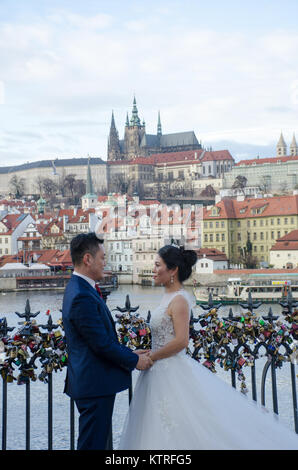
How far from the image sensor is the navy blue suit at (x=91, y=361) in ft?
8.04

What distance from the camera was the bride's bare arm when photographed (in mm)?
2584

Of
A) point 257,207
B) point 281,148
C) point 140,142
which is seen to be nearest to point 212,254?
point 257,207

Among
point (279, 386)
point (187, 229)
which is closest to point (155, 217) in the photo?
point (187, 229)

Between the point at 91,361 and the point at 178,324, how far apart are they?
1.13 ft

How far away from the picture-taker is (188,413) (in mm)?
2537

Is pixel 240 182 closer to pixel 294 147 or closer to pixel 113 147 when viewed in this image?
pixel 294 147

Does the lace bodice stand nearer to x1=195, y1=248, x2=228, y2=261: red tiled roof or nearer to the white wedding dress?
the white wedding dress

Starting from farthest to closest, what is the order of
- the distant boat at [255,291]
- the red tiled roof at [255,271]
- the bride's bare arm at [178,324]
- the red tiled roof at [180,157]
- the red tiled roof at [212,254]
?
the red tiled roof at [180,157] < the red tiled roof at [212,254] < the red tiled roof at [255,271] < the distant boat at [255,291] < the bride's bare arm at [178,324]

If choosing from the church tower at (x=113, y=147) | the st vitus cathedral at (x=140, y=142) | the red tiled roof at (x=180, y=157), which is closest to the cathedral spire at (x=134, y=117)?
the st vitus cathedral at (x=140, y=142)

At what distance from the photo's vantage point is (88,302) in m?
2.46

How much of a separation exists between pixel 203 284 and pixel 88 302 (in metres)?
31.8

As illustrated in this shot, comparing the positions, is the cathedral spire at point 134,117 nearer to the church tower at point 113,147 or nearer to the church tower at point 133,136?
the church tower at point 133,136

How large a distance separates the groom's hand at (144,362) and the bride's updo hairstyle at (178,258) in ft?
1.02

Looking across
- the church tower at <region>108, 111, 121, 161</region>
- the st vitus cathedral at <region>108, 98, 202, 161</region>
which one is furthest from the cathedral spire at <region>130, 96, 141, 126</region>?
the church tower at <region>108, 111, 121, 161</region>
